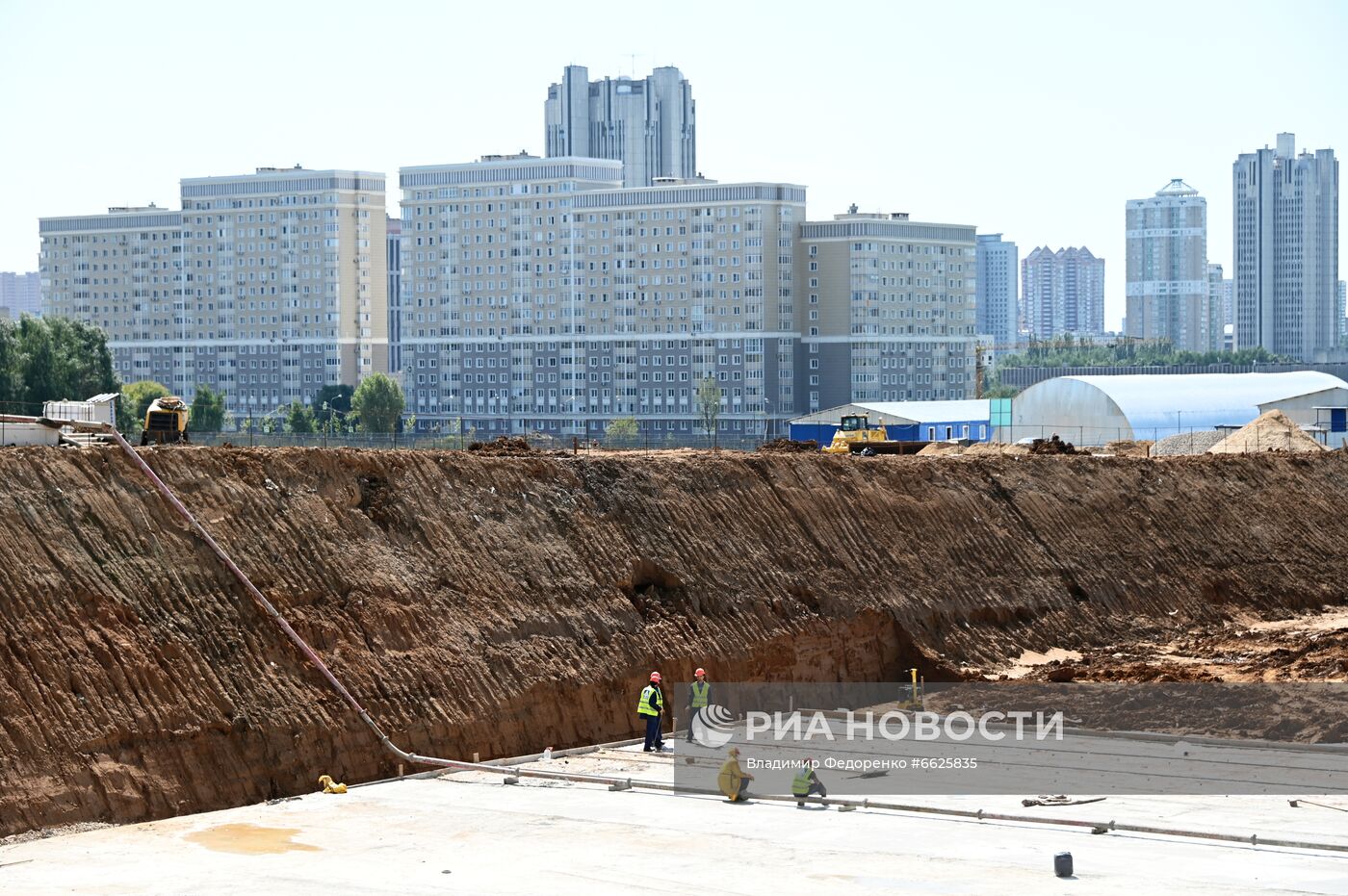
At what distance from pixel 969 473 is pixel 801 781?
717 inches

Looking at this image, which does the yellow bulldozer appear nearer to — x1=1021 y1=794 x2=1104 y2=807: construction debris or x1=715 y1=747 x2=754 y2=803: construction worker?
x1=715 y1=747 x2=754 y2=803: construction worker

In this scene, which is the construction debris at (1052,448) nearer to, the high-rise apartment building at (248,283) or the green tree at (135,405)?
the green tree at (135,405)

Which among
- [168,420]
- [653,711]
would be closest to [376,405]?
[168,420]

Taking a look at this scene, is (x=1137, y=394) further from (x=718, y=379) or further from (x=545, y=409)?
(x=545, y=409)

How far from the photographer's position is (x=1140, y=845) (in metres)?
19.9

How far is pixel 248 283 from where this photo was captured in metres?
154

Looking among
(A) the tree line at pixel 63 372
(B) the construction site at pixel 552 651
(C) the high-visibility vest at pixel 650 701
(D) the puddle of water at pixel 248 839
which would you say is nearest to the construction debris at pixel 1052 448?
(B) the construction site at pixel 552 651

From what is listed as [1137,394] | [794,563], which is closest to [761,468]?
[794,563]

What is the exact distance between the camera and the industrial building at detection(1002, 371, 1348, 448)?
78.3 metres

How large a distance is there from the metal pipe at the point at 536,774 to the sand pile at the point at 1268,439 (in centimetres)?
3649

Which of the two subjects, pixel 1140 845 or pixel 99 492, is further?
pixel 99 492

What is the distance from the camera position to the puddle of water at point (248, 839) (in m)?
20.3

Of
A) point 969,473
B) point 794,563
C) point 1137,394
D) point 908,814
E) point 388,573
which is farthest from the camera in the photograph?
point 1137,394

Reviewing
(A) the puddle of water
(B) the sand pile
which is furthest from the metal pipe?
(B) the sand pile
